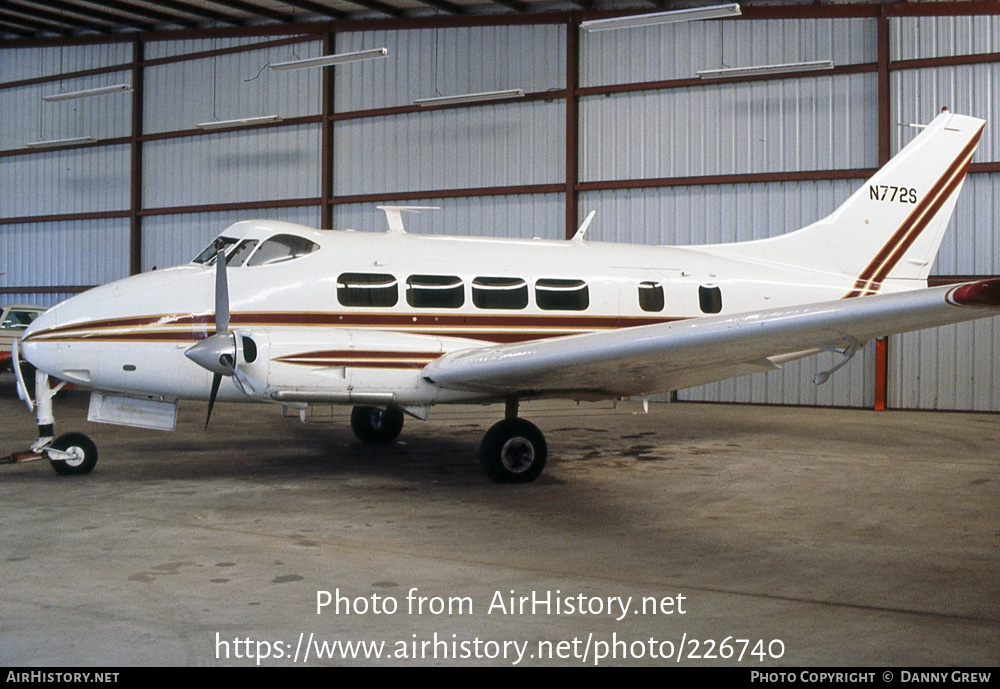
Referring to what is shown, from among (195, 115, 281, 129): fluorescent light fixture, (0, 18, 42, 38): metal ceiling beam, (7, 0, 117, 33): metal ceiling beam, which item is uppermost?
(0, 18, 42, 38): metal ceiling beam

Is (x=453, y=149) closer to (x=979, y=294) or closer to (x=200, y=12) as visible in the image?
(x=200, y=12)

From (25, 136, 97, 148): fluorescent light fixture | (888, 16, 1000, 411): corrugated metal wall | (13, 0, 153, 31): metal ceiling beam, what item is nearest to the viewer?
(888, 16, 1000, 411): corrugated metal wall

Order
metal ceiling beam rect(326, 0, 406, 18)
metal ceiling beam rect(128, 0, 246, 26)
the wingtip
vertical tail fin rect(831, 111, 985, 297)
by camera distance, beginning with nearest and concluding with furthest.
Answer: the wingtip
vertical tail fin rect(831, 111, 985, 297)
metal ceiling beam rect(326, 0, 406, 18)
metal ceiling beam rect(128, 0, 246, 26)

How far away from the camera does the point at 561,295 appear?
38.9 ft

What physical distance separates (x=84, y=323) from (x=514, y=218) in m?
14.5

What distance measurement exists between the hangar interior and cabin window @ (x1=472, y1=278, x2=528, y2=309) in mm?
10606

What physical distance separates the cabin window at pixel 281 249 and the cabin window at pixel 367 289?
572mm

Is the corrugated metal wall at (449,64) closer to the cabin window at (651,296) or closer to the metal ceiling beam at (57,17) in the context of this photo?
the metal ceiling beam at (57,17)

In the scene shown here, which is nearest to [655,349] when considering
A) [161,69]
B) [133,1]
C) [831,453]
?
[831,453]

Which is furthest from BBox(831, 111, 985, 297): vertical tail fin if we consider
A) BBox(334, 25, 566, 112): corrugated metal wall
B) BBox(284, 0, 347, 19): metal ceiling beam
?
BBox(284, 0, 347, 19): metal ceiling beam

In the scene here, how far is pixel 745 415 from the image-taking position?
19.3 meters

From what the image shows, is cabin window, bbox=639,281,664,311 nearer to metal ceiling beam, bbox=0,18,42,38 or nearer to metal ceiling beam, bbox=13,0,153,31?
metal ceiling beam, bbox=13,0,153,31

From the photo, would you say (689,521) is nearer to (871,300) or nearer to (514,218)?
(871,300)

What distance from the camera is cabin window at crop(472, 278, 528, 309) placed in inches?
454
